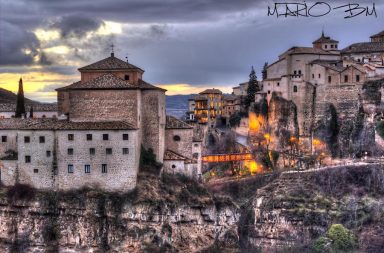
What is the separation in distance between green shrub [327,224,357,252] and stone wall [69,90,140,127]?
58.4 feet

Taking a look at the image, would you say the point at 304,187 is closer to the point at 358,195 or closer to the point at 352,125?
the point at 358,195

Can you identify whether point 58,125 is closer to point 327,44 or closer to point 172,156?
point 172,156

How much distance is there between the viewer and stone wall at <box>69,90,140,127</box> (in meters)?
52.2

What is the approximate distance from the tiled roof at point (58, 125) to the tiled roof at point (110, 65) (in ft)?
18.0

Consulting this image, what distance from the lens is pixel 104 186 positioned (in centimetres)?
5069

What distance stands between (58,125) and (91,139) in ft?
8.37

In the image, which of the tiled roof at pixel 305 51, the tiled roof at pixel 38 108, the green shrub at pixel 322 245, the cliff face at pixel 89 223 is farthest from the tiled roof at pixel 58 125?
the tiled roof at pixel 305 51

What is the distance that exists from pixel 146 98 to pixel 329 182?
25.1 m

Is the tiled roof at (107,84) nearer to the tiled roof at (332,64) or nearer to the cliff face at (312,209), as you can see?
the cliff face at (312,209)

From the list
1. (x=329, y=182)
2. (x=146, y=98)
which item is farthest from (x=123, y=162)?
(x=329, y=182)

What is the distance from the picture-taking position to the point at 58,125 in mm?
51375

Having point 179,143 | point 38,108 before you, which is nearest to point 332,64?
point 179,143

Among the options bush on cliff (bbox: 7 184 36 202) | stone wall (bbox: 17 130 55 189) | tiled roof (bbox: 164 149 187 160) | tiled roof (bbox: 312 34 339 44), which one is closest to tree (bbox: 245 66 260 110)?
tiled roof (bbox: 312 34 339 44)

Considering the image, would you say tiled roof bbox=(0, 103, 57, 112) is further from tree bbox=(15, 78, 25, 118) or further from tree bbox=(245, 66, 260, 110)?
tree bbox=(245, 66, 260, 110)
